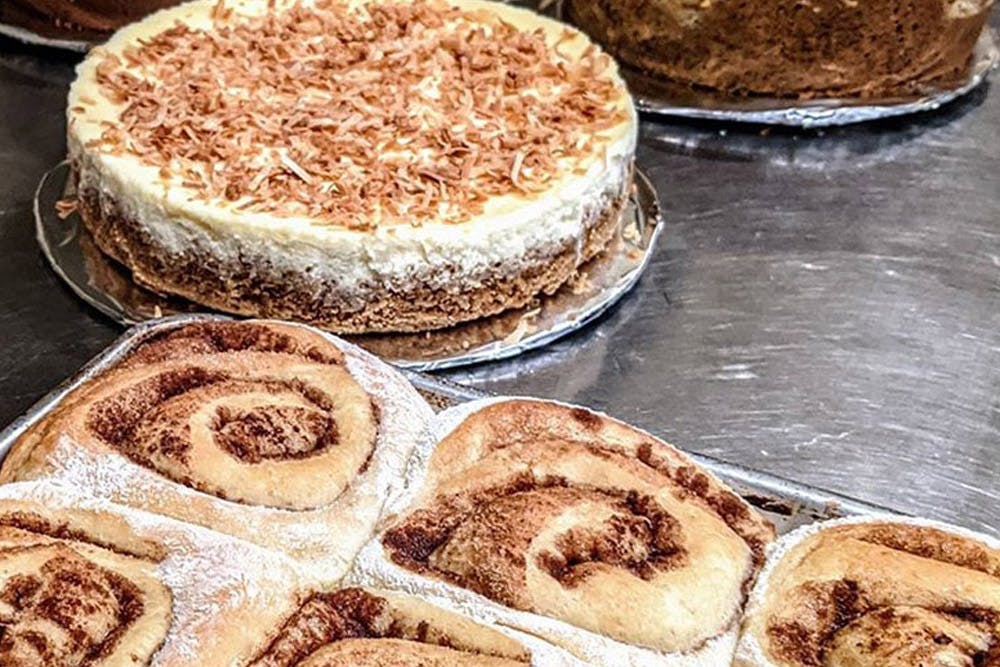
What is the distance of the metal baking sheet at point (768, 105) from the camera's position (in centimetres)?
373

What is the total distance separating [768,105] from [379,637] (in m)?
2.56

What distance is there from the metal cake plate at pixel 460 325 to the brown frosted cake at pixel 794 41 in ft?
2.78

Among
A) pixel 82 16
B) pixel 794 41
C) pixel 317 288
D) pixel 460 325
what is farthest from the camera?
pixel 82 16

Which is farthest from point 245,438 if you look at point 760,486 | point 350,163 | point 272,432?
point 350,163

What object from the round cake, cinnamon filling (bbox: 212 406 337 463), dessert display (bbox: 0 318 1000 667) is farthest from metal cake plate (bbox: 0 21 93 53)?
cinnamon filling (bbox: 212 406 337 463)

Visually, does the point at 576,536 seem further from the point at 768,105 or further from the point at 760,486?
the point at 768,105

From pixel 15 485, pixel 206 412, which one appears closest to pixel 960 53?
pixel 206 412

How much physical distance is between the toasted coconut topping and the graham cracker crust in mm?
129

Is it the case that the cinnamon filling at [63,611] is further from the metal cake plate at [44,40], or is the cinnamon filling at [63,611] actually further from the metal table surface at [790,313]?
the metal cake plate at [44,40]

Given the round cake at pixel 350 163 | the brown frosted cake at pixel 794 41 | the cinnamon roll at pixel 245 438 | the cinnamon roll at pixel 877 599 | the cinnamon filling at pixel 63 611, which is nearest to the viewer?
the cinnamon filling at pixel 63 611

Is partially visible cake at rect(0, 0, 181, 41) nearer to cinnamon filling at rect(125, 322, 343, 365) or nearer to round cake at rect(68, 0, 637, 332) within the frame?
round cake at rect(68, 0, 637, 332)

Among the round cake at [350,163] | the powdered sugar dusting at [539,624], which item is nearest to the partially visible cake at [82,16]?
the round cake at [350,163]

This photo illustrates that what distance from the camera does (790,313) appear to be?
306cm

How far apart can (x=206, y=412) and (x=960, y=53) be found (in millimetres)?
2912
